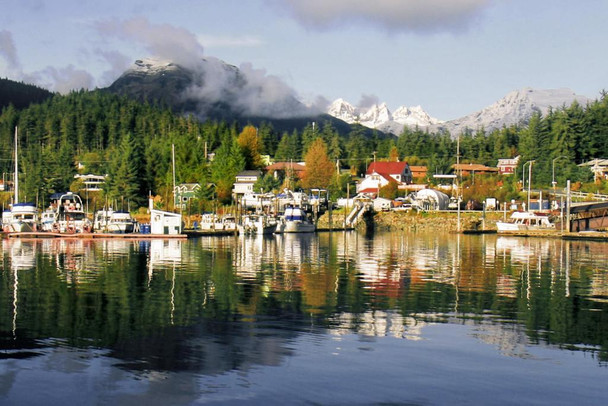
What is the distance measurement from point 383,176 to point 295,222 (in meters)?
53.6

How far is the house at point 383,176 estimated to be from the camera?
171m

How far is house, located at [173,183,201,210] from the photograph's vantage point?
150 meters

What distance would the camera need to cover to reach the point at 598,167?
154 metres

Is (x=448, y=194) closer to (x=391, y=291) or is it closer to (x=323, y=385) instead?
(x=391, y=291)

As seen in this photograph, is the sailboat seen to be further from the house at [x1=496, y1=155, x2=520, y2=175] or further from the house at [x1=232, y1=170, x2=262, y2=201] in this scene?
the house at [x1=496, y1=155, x2=520, y2=175]

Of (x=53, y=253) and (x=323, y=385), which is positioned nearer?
(x=323, y=385)

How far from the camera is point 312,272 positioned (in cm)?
5322

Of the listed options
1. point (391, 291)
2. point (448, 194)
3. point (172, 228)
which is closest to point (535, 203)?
point (448, 194)

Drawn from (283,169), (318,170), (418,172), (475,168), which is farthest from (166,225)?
(418,172)

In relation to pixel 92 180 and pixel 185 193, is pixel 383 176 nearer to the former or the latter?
pixel 185 193

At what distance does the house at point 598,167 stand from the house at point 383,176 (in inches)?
1609

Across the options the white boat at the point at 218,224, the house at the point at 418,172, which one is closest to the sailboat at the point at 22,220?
the white boat at the point at 218,224

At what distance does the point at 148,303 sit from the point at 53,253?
39.3 m

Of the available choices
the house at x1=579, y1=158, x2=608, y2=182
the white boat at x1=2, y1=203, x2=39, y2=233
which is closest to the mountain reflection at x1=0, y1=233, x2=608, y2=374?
the white boat at x1=2, y1=203, x2=39, y2=233
